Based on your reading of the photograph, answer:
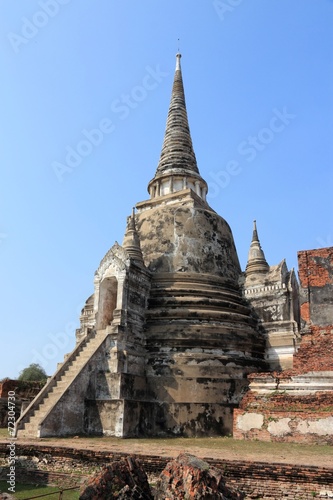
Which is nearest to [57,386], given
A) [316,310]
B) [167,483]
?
[316,310]

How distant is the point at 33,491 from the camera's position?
8.28 metres

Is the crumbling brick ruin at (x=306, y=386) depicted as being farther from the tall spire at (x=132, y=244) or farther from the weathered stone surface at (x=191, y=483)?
the weathered stone surface at (x=191, y=483)

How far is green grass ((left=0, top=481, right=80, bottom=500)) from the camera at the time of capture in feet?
25.0

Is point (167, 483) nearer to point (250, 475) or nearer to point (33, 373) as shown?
point (250, 475)

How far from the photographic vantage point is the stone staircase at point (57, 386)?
12.4 m

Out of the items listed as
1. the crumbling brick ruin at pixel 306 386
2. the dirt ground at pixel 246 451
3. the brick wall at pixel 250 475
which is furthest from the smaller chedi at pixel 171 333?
the brick wall at pixel 250 475

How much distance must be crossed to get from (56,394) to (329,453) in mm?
7783

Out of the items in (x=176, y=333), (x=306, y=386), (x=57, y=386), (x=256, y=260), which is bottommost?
(x=57, y=386)

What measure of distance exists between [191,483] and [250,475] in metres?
2.76

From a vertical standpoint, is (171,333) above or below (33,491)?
above

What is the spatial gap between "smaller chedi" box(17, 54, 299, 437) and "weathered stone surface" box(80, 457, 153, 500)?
6.83 meters

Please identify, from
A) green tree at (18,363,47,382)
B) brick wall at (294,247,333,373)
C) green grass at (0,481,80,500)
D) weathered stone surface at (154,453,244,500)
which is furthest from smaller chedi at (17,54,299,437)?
green tree at (18,363,47,382)

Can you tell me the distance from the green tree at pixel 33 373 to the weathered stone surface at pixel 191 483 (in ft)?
130

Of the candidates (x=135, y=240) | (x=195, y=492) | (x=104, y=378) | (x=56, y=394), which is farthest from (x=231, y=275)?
(x=195, y=492)
